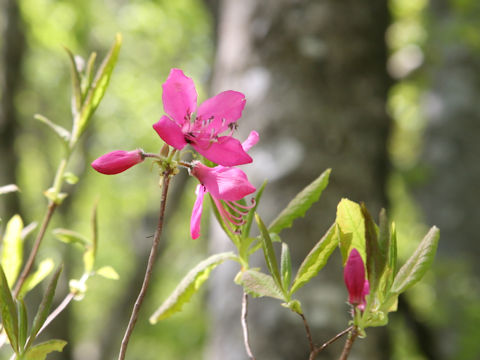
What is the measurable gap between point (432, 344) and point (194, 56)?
15.8 ft

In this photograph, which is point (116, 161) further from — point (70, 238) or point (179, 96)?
point (70, 238)

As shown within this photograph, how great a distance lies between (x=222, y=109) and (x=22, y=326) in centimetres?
22

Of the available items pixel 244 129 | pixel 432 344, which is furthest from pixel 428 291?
pixel 244 129

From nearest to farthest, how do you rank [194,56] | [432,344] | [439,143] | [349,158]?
1. [349,158]
2. [432,344]
3. [439,143]
4. [194,56]

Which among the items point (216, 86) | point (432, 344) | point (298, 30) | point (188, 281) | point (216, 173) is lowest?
point (432, 344)

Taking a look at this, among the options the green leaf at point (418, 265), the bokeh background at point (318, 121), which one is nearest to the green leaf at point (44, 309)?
the green leaf at point (418, 265)

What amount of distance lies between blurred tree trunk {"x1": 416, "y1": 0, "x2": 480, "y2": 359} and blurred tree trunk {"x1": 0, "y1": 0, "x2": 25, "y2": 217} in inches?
92.9

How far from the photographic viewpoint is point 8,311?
1.20ft

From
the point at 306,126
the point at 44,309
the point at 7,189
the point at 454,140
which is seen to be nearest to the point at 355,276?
the point at 44,309

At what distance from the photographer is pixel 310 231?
171 centimetres

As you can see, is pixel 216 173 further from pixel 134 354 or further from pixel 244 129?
pixel 134 354

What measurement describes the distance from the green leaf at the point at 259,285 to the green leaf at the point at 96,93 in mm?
213

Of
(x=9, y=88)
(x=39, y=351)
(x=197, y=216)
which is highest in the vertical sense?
(x=9, y=88)

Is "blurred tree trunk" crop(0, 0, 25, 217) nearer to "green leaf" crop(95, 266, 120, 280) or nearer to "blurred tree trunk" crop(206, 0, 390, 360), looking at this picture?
"blurred tree trunk" crop(206, 0, 390, 360)
